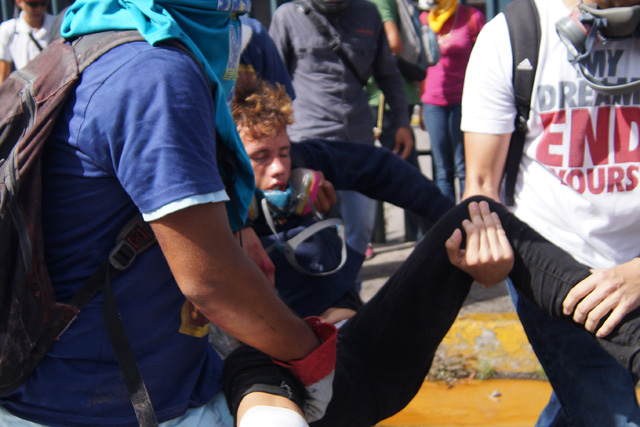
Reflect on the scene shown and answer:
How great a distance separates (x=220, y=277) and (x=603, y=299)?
42.0 inches

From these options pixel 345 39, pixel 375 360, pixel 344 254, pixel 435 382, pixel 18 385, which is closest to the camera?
pixel 18 385

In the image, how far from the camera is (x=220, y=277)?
1.43 m

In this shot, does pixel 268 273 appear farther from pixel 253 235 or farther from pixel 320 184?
pixel 320 184

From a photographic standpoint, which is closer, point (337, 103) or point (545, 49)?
point (545, 49)

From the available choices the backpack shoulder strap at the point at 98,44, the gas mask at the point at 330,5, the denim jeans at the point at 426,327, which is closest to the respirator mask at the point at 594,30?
the denim jeans at the point at 426,327

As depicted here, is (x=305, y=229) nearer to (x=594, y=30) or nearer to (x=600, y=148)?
(x=600, y=148)

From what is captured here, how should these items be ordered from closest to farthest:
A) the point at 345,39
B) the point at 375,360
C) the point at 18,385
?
the point at 18,385 → the point at 375,360 → the point at 345,39

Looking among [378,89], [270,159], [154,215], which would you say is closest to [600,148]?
[270,159]

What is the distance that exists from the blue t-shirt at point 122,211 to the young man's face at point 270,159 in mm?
969

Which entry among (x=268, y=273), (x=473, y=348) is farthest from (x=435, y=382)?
(x=268, y=273)

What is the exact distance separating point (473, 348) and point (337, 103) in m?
1.64

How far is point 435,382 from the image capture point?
152 inches

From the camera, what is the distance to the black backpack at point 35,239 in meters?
1.42

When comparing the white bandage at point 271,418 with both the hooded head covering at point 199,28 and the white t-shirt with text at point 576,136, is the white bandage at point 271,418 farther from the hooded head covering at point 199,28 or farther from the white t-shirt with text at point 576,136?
the white t-shirt with text at point 576,136
